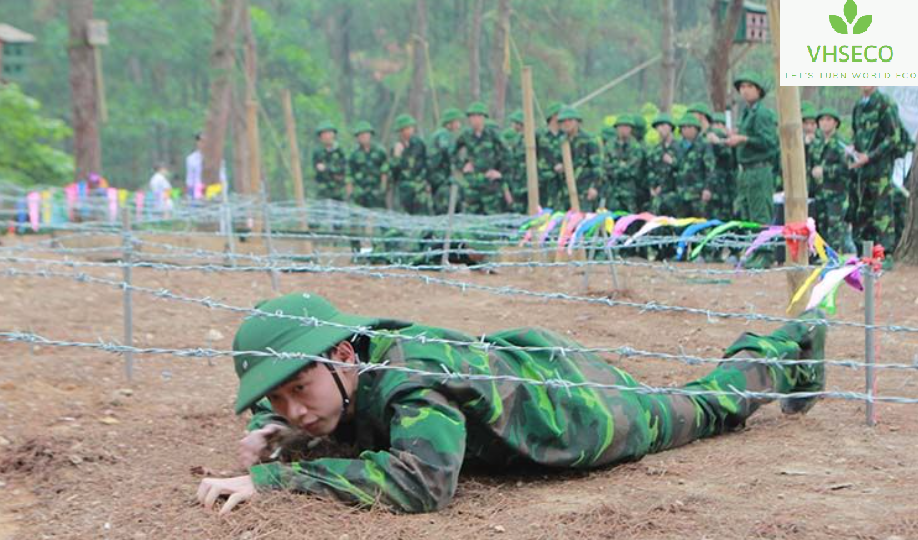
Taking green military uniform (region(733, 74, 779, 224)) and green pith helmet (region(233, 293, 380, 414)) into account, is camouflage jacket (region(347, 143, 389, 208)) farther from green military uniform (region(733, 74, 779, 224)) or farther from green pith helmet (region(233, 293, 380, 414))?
green pith helmet (region(233, 293, 380, 414))

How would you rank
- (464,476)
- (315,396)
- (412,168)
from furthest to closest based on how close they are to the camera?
(412,168)
(464,476)
(315,396)

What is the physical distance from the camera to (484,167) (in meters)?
13.4

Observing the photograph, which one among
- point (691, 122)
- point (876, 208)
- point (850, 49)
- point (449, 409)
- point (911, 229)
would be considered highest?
point (850, 49)

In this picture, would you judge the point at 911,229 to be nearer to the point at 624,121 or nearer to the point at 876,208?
the point at 876,208

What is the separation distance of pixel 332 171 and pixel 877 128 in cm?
756

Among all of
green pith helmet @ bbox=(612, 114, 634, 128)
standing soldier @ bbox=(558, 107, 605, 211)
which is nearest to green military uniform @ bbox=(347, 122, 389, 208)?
standing soldier @ bbox=(558, 107, 605, 211)

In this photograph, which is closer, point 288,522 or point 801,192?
point 288,522

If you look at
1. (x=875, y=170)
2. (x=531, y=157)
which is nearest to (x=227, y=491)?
(x=531, y=157)

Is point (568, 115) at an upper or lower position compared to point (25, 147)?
lower

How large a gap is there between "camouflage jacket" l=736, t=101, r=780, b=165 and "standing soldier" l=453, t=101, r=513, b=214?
4.00 metres

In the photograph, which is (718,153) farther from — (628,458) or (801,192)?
(628,458)

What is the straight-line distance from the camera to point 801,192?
4.96m

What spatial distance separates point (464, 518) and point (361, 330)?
595mm

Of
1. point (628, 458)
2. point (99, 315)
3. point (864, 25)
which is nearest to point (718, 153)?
point (864, 25)
